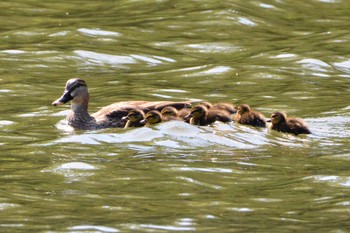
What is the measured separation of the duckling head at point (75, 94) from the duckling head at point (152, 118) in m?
1.02

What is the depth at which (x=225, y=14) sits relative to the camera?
18297 mm

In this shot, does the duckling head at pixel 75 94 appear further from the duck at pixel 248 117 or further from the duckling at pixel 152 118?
the duck at pixel 248 117

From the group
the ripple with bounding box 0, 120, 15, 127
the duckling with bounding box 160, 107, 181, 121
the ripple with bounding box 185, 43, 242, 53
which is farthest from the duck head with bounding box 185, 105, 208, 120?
the ripple with bounding box 185, 43, 242, 53

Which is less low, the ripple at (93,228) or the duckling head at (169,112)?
the ripple at (93,228)

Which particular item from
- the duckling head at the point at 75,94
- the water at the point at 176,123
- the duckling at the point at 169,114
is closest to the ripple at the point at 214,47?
the water at the point at 176,123

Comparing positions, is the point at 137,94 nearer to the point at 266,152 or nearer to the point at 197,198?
the point at 266,152

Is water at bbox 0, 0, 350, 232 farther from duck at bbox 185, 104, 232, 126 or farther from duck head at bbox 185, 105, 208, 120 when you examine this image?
duck head at bbox 185, 105, 208, 120

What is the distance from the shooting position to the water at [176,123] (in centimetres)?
917

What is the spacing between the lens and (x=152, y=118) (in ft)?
39.4

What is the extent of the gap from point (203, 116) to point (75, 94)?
1473 millimetres

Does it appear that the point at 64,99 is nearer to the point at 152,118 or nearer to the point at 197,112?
Answer: the point at 152,118

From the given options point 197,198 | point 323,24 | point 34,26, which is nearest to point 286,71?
point 323,24

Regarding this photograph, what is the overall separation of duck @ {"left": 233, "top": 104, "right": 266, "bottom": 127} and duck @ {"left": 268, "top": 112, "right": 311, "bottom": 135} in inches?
4.5

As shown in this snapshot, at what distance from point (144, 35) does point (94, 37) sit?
678 mm
